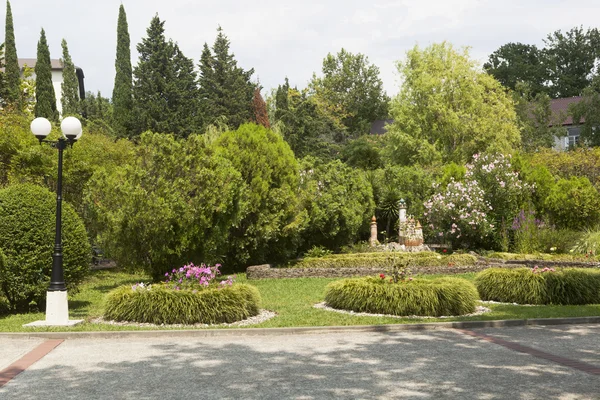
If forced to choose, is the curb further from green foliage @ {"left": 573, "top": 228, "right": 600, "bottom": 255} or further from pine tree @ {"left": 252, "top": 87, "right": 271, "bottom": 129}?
pine tree @ {"left": 252, "top": 87, "right": 271, "bottom": 129}

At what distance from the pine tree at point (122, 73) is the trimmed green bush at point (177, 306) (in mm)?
38904

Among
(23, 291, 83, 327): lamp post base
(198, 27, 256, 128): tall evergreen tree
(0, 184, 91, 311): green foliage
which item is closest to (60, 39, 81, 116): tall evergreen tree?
(198, 27, 256, 128): tall evergreen tree

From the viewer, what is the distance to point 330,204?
2428 cm

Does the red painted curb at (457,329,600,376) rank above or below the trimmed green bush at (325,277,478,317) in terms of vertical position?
below

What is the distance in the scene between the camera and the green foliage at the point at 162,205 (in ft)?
54.1

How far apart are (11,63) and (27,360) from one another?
4595 cm

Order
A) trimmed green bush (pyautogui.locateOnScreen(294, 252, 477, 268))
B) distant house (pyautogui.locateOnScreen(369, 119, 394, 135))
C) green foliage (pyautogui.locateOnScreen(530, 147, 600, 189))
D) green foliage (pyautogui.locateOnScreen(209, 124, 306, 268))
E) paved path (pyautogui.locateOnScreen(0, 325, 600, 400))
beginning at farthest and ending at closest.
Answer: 1. distant house (pyautogui.locateOnScreen(369, 119, 394, 135))
2. green foliage (pyautogui.locateOnScreen(530, 147, 600, 189))
3. trimmed green bush (pyautogui.locateOnScreen(294, 252, 477, 268))
4. green foliage (pyautogui.locateOnScreen(209, 124, 306, 268))
5. paved path (pyautogui.locateOnScreen(0, 325, 600, 400))

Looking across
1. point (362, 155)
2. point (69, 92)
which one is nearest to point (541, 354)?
point (362, 155)

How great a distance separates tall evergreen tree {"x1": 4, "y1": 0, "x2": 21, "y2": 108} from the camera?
4378 centimetres

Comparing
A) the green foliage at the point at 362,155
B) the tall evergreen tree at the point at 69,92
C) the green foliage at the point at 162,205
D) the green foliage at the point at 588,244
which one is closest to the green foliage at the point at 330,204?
the green foliage at the point at 162,205

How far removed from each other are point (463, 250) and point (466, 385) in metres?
19.6

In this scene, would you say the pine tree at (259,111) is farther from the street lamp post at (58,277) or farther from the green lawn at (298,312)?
the street lamp post at (58,277)

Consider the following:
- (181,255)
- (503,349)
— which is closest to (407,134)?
→ (181,255)

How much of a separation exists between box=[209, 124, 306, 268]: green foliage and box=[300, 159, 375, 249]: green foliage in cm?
114
